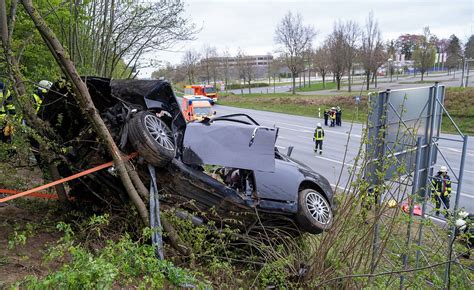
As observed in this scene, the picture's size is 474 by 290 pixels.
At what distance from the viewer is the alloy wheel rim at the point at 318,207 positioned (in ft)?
16.2

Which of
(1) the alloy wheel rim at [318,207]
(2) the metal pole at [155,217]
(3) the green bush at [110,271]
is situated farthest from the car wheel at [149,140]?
(1) the alloy wheel rim at [318,207]

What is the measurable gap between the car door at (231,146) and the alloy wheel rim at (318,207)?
35.2 inches

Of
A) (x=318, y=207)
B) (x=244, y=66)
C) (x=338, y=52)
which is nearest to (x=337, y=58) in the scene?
(x=338, y=52)

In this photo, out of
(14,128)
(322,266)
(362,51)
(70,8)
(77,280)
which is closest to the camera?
(77,280)

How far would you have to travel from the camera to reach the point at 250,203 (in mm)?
4629

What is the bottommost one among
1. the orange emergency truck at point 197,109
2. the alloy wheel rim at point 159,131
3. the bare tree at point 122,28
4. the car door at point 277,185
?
the orange emergency truck at point 197,109

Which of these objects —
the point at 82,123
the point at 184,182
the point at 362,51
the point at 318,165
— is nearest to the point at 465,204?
the point at 318,165

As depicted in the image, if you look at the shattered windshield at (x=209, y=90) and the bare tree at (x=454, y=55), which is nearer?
the shattered windshield at (x=209, y=90)

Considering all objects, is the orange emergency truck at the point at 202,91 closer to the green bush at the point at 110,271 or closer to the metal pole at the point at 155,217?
the metal pole at the point at 155,217

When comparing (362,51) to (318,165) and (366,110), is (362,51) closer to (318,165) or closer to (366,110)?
(318,165)

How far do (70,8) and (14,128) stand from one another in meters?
5.17

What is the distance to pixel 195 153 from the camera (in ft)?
14.9

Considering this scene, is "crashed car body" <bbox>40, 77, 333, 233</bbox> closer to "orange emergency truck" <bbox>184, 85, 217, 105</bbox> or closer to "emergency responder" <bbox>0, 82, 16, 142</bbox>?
"emergency responder" <bbox>0, 82, 16, 142</bbox>

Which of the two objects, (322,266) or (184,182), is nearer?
(322,266)
